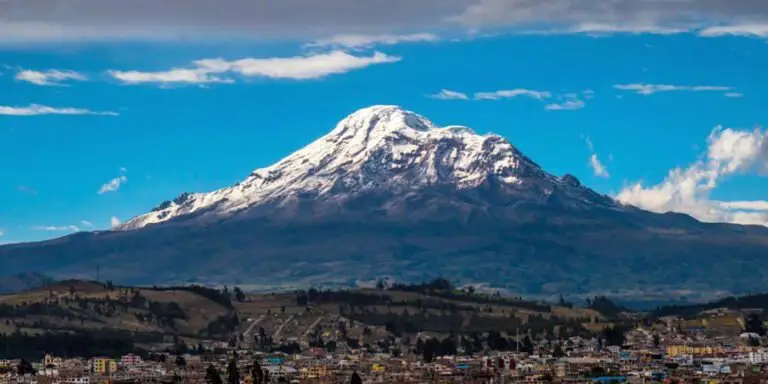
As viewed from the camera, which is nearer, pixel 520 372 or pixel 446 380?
pixel 446 380

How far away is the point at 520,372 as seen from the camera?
649 ft

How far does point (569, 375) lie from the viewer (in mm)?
192500

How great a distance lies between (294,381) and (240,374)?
8523 mm

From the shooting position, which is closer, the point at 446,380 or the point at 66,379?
the point at 446,380

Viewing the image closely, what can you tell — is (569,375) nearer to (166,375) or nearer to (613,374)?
(613,374)

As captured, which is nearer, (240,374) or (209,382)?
(209,382)

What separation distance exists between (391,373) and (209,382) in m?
23.8

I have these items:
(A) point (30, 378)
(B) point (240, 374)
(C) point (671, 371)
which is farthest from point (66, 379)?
(C) point (671, 371)

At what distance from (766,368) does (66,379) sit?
68349 millimetres

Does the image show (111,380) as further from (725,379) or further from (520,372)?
(725,379)

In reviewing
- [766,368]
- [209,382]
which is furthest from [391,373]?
[766,368]

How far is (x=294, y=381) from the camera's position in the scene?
190 metres

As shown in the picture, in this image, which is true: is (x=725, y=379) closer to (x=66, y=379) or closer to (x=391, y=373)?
(x=391, y=373)

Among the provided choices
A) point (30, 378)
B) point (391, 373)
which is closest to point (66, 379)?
point (30, 378)
